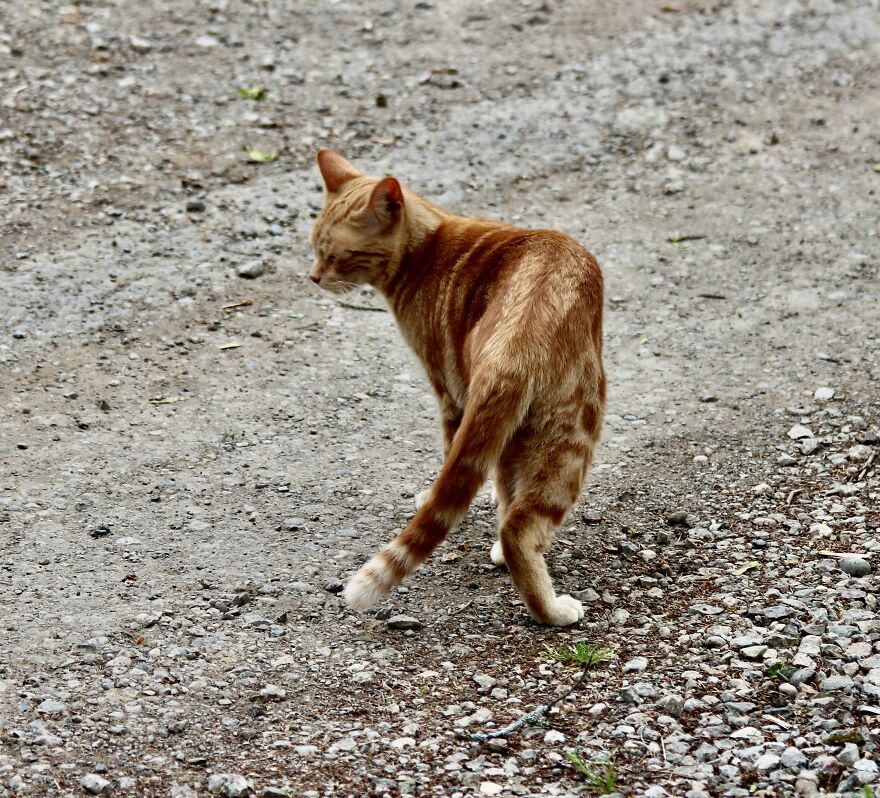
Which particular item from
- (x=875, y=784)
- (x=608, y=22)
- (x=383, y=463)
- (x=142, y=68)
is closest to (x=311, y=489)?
(x=383, y=463)

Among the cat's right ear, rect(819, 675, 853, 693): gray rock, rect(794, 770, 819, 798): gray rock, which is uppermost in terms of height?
the cat's right ear

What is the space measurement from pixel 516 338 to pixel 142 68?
5.08 m

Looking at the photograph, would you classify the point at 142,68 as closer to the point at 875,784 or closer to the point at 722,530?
the point at 722,530

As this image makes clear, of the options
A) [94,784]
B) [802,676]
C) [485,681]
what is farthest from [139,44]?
[802,676]

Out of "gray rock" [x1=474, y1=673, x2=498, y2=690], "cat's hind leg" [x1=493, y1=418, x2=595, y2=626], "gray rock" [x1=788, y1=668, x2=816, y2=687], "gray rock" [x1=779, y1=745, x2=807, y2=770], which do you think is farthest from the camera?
"cat's hind leg" [x1=493, y1=418, x2=595, y2=626]

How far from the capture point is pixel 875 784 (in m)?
3.49

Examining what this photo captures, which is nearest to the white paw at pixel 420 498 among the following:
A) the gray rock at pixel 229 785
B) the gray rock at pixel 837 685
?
the gray rock at pixel 229 785

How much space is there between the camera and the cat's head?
486cm

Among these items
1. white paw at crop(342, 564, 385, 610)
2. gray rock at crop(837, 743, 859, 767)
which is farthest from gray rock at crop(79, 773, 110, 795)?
gray rock at crop(837, 743, 859, 767)

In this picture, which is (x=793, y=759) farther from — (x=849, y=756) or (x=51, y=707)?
→ (x=51, y=707)

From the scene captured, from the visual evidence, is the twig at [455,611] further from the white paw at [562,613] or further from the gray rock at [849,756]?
the gray rock at [849,756]

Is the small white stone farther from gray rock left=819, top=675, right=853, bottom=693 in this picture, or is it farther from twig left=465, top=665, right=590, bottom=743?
twig left=465, top=665, right=590, bottom=743

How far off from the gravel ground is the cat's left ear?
1189 millimetres

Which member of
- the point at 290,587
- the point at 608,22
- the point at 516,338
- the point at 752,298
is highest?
the point at 608,22
